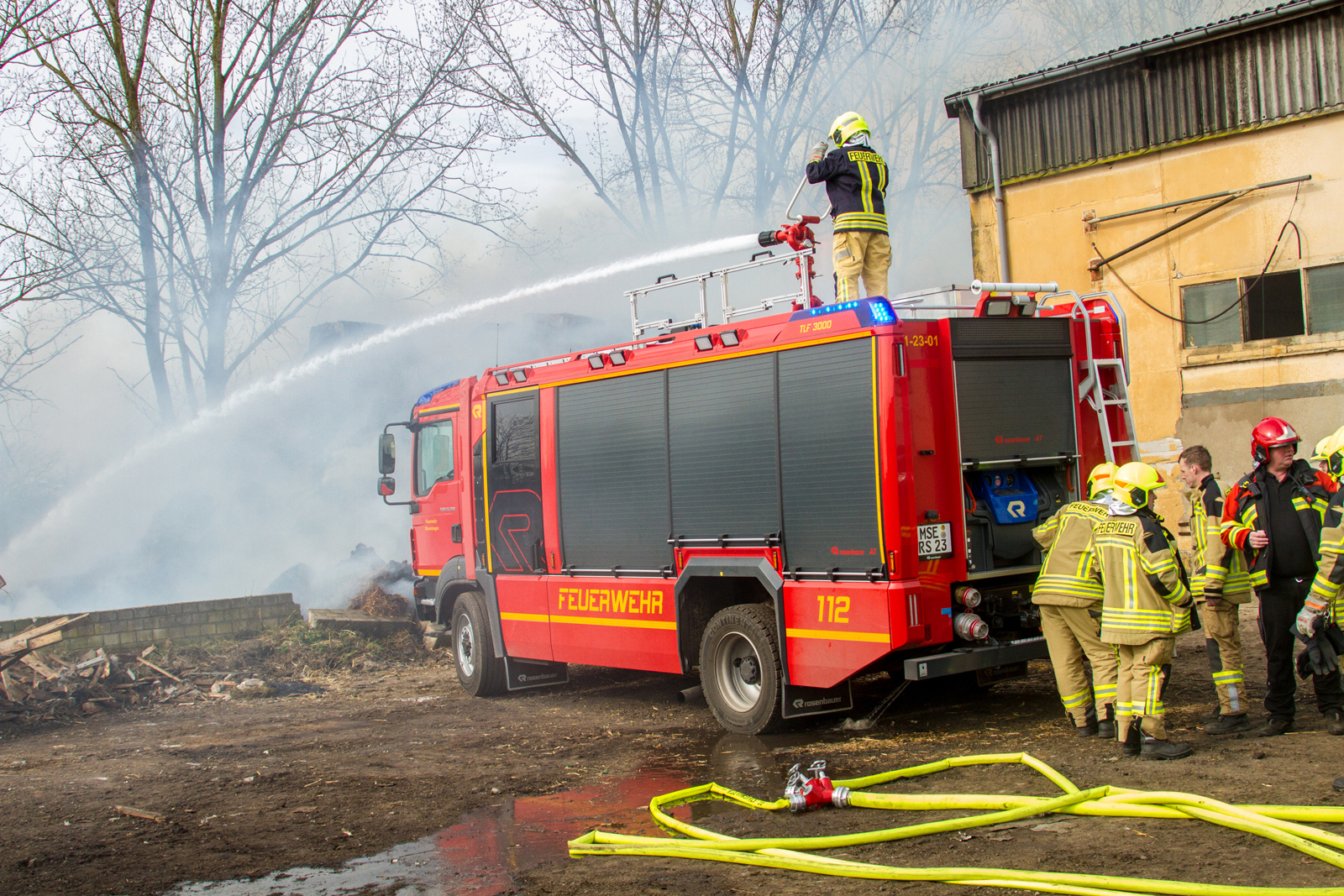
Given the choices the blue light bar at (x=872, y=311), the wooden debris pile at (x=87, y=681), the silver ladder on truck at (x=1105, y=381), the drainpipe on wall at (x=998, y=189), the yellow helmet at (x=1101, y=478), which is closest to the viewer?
the yellow helmet at (x=1101, y=478)

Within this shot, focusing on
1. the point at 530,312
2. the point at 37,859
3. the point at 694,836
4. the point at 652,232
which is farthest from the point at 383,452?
the point at 652,232

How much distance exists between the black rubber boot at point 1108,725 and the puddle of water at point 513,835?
1858 mm

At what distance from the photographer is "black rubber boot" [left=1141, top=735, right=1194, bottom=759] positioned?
5.46 m

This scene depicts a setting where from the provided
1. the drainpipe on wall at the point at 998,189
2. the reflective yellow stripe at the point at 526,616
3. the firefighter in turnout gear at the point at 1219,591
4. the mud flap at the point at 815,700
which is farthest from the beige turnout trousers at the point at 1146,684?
the drainpipe on wall at the point at 998,189

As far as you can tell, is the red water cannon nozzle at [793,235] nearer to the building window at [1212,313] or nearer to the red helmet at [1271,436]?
the red helmet at [1271,436]

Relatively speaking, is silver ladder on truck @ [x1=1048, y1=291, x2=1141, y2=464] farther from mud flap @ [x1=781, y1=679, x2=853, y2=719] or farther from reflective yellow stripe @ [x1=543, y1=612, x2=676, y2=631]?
reflective yellow stripe @ [x1=543, y1=612, x2=676, y2=631]

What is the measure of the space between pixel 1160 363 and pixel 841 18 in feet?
43.9

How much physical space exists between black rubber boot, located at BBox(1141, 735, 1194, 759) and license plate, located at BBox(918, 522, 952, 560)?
4.84ft

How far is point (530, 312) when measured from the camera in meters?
23.3

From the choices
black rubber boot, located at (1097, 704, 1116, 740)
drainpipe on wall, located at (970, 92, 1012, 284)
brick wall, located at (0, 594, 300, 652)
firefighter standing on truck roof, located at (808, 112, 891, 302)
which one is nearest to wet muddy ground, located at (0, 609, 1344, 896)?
black rubber boot, located at (1097, 704, 1116, 740)

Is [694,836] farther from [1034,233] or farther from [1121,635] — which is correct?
[1034,233]

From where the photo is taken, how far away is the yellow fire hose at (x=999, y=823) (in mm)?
3637

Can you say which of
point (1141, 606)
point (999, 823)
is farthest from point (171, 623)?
point (1141, 606)

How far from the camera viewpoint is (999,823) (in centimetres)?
450
